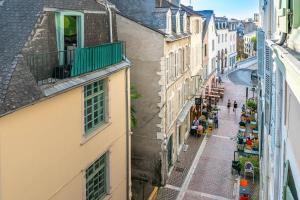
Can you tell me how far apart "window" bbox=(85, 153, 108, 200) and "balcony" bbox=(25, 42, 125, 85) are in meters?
3.24

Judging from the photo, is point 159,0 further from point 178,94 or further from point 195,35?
point 195,35

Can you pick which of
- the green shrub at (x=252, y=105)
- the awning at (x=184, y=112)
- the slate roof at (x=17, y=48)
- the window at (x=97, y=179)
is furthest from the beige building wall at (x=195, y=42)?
the slate roof at (x=17, y=48)

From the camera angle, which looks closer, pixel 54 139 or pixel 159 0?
pixel 54 139

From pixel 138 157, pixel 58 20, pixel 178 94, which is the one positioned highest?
pixel 58 20

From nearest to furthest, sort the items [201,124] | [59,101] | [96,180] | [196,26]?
[59,101] → [96,180] → [196,26] → [201,124]

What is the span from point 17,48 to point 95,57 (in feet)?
9.25

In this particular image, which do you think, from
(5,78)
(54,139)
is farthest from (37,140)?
(5,78)

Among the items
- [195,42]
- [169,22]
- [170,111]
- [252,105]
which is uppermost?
[169,22]

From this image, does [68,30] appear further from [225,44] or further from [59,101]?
[225,44]

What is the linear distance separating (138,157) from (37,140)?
12.2 metres

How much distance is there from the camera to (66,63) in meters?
9.63

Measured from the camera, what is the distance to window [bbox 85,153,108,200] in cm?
1118

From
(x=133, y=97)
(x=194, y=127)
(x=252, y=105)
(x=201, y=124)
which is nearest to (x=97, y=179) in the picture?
(x=133, y=97)

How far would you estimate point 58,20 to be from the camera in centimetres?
938
